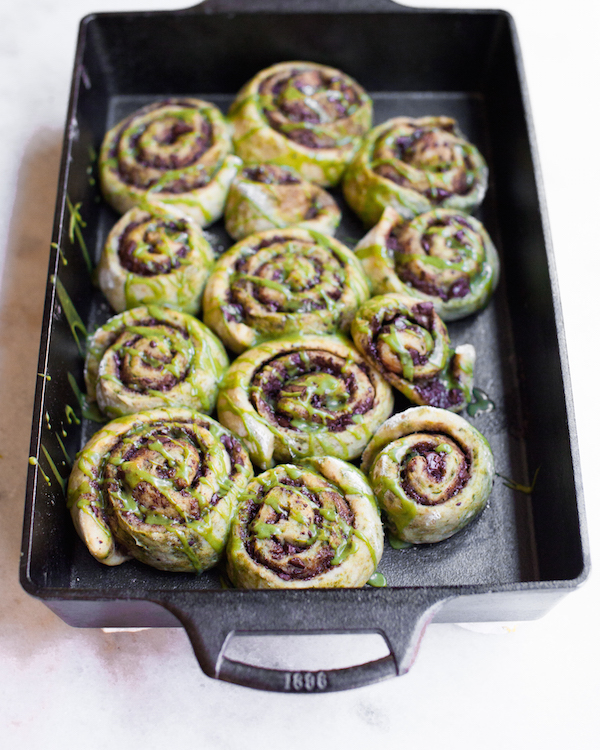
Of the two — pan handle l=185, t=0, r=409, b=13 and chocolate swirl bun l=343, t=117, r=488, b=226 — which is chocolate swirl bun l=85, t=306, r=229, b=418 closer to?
chocolate swirl bun l=343, t=117, r=488, b=226

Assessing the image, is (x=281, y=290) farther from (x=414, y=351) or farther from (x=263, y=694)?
(x=263, y=694)

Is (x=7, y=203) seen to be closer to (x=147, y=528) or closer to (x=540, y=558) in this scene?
(x=147, y=528)

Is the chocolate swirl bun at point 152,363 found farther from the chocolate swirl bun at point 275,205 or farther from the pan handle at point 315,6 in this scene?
the pan handle at point 315,6

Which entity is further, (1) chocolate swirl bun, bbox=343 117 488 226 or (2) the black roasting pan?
(1) chocolate swirl bun, bbox=343 117 488 226

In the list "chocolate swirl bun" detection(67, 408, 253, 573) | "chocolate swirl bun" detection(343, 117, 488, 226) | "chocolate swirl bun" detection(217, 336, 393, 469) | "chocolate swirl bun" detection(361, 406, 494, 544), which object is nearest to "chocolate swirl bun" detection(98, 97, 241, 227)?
"chocolate swirl bun" detection(343, 117, 488, 226)

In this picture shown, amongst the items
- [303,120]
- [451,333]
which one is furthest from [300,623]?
[303,120]
